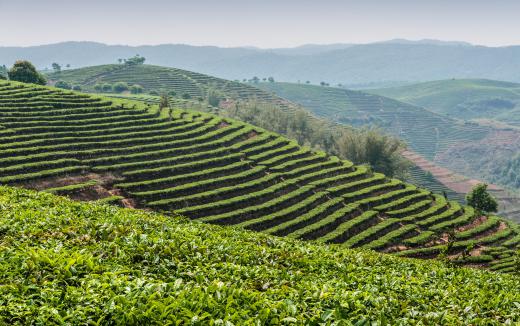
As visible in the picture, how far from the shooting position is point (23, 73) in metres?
99.2

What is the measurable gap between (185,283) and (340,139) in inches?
3917

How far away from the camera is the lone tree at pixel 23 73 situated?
98312 mm

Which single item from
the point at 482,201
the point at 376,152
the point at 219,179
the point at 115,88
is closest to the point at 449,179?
the point at 376,152

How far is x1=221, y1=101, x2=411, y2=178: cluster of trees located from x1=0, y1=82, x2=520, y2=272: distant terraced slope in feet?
98.4

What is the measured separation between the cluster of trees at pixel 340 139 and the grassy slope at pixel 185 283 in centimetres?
7860

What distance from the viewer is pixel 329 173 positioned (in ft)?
209

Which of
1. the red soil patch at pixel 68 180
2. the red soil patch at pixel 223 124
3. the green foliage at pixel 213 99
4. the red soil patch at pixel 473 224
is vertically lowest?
the red soil patch at pixel 473 224

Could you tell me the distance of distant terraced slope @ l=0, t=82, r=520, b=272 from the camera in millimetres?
46562

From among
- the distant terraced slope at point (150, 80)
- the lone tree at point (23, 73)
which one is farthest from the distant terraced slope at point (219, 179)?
the distant terraced slope at point (150, 80)

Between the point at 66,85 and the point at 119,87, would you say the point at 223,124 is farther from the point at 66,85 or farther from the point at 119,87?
the point at 66,85

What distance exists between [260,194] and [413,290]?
38.9 metres

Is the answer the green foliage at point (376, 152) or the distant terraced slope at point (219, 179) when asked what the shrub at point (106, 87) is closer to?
the distant terraced slope at point (219, 179)

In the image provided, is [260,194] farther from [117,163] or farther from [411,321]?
[411,321]

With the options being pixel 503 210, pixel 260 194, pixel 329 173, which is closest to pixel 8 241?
pixel 260 194
